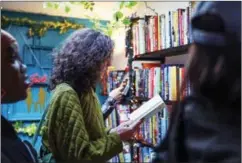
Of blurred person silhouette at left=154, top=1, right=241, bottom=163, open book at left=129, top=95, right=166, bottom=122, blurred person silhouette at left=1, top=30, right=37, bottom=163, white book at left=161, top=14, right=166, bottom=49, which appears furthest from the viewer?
white book at left=161, top=14, right=166, bottom=49

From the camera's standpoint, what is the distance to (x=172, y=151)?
0.88 meters

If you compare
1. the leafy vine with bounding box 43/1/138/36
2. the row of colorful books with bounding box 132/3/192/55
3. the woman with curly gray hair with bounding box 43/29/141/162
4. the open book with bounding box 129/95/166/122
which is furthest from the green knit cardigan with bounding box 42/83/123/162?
the row of colorful books with bounding box 132/3/192/55

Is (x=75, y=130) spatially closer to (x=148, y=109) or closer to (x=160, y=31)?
(x=148, y=109)

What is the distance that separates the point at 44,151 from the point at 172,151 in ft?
1.42

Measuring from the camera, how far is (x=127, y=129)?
1.09 metres

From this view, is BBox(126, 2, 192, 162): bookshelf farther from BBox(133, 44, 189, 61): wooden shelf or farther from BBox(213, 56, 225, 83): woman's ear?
BBox(213, 56, 225, 83): woman's ear

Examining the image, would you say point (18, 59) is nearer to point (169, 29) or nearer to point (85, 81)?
point (85, 81)

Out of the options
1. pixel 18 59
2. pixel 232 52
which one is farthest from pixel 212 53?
pixel 18 59

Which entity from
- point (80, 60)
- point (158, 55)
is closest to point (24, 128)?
point (80, 60)

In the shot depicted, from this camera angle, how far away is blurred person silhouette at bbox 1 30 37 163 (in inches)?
37.7

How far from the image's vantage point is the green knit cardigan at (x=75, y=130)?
1.00m

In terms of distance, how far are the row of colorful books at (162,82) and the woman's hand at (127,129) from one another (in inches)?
4.4

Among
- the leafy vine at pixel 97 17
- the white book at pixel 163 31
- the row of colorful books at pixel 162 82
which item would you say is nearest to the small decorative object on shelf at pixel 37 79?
the leafy vine at pixel 97 17

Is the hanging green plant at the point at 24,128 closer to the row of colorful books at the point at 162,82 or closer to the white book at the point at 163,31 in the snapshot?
the row of colorful books at the point at 162,82
